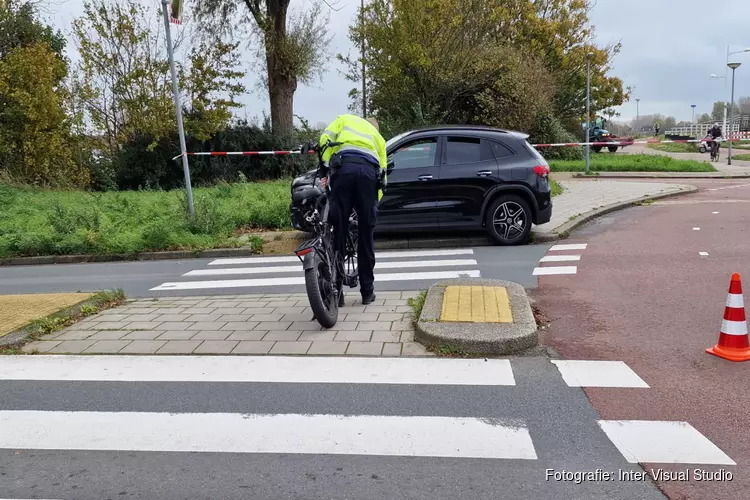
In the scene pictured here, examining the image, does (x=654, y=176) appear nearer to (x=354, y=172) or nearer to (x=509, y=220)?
(x=509, y=220)

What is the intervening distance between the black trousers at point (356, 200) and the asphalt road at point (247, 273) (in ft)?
4.75

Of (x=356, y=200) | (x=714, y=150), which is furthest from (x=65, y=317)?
(x=714, y=150)

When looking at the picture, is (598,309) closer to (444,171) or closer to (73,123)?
(444,171)

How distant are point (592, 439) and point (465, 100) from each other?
2380cm

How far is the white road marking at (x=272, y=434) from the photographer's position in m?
3.26

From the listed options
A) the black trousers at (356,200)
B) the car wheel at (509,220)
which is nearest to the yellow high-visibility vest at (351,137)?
the black trousers at (356,200)

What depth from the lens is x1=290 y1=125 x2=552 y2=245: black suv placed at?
370 inches

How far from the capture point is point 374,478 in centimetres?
297

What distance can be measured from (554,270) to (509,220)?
1.96 meters

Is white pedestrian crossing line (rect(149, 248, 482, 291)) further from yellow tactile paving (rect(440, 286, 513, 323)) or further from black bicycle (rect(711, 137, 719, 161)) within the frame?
black bicycle (rect(711, 137, 719, 161))

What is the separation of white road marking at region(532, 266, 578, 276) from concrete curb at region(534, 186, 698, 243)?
6.94 feet

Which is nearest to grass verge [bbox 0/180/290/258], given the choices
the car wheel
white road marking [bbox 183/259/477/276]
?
white road marking [bbox 183/259/477/276]

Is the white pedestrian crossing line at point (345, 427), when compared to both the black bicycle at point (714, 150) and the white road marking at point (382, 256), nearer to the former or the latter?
the white road marking at point (382, 256)

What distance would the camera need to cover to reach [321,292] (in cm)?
520
